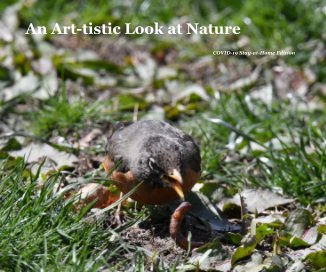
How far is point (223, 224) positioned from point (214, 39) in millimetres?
4255

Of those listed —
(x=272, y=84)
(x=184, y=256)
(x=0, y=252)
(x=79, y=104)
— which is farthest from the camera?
(x=272, y=84)

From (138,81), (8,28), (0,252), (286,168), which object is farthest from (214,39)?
(0,252)

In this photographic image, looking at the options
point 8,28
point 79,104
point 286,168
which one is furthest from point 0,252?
point 8,28

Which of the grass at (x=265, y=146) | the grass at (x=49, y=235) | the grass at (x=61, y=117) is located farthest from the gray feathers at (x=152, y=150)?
the grass at (x=61, y=117)

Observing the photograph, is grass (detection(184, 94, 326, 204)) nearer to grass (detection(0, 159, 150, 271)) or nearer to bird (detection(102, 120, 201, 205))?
bird (detection(102, 120, 201, 205))

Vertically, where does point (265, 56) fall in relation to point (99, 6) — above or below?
below

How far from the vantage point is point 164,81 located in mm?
8641

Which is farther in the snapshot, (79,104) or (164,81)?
(164,81)

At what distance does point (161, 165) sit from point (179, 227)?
44 centimetres

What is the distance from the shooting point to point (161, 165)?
5184mm

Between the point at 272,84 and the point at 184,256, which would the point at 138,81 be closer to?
the point at 272,84

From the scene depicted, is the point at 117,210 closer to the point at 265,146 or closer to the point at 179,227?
the point at 179,227

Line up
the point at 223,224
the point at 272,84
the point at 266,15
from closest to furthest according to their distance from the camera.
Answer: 1. the point at 223,224
2. the point at 272,84
3. the point at 266,15

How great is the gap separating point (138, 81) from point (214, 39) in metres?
1.32
